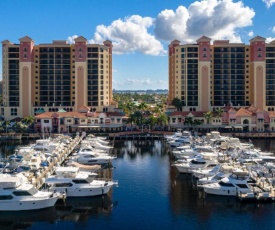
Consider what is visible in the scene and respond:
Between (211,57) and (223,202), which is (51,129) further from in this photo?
(223,202)

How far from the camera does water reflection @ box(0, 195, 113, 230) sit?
4688 centimetres

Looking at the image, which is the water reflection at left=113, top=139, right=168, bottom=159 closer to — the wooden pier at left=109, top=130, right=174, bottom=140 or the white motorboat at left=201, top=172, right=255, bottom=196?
the wooden pier at left=109, top=130, right=174, bottom=140

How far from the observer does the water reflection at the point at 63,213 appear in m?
46.9

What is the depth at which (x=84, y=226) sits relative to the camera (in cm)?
4597

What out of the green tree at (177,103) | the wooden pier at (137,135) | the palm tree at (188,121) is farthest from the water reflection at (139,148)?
the green tree at (177,103)

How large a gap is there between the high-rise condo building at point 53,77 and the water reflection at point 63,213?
96785 mm

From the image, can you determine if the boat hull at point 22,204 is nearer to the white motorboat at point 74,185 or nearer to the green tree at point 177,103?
the white motorboat at point 74,185

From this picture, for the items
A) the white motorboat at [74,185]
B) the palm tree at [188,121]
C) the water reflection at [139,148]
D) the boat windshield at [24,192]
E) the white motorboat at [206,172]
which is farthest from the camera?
the palm tree at [188,121]

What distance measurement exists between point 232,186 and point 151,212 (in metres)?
12.1

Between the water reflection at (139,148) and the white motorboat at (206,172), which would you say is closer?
the white motorboat at (206,172)

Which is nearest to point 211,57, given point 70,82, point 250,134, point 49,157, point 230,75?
point 230,75

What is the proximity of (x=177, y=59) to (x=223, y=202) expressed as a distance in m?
103

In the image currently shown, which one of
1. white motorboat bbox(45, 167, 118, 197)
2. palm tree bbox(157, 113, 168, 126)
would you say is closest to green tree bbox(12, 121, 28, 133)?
palm tree bbox(157, 113, 168, 126)

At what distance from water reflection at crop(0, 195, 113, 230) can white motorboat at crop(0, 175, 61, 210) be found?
679 millimetres
